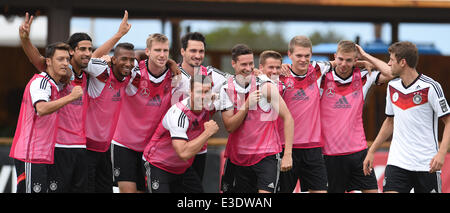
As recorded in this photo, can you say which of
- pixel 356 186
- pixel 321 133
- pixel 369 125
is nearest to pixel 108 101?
pixel 321 133

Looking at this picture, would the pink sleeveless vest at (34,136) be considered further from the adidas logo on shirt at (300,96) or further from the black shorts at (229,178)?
the adidas logo on shirt at (300,96)

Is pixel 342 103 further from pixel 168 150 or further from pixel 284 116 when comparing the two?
pixel 168 150

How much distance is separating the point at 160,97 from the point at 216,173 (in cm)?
335

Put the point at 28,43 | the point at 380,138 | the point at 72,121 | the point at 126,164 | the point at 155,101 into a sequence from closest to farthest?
the point at 28,43, the point at 72,121, the point at 380,138, the point at 155,101, the point at 126,164

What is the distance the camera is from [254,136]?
6.45 metres

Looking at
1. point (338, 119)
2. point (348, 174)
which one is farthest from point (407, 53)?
point (348, 174)

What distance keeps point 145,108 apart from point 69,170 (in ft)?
3.56

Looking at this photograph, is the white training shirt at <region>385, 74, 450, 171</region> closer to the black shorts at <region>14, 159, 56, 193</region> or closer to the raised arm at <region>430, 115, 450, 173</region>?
the raised arm at <region>430, 115, 450, 173</region>

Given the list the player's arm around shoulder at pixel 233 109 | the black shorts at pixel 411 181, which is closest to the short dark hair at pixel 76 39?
the player's arm around shoulder at pixel 233 109

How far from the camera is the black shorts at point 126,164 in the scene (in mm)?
6945

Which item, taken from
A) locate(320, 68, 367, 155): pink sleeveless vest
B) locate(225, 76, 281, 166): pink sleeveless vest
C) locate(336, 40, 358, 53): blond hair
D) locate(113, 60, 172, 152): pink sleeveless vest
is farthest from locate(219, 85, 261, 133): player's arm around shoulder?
locate(336, 40, 358, 53): blond hair

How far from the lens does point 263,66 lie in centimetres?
705

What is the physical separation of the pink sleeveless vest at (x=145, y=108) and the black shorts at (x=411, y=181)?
2601 millimetres

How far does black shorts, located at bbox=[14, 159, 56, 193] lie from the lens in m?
6.07
